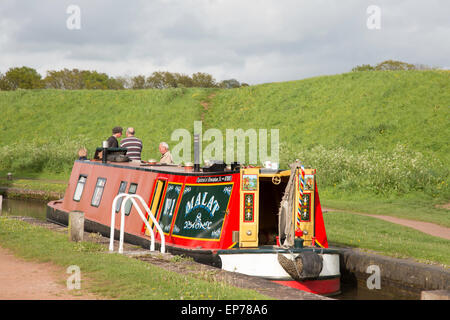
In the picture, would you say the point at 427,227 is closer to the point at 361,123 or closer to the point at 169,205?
the point at 169,205

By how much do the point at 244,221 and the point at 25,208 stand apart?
14.3 metres

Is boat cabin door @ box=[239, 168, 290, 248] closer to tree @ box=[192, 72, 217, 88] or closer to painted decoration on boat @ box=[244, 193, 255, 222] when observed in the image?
painted decoration on boat @ box=[244, 193, 255, 222]

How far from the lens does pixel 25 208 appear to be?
21.0 metres

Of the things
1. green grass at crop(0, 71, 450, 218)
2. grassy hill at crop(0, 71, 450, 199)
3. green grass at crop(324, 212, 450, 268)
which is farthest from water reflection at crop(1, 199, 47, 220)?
green grass at crop(324, 212, 450, 268)

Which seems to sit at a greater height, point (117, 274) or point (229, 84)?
point (229, 84)

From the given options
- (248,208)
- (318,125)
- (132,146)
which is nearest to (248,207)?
(248,208)

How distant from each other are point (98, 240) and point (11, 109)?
42.9m

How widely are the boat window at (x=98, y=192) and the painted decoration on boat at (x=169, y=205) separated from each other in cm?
293

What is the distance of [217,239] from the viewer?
895cm

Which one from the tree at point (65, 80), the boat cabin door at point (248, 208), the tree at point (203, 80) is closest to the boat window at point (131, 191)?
the boat cabin door at point (248, 208)

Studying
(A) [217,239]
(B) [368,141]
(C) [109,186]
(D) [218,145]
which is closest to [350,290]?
(A) [217,239]

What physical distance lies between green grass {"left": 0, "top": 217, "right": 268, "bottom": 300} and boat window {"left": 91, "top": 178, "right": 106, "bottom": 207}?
90.4 inches

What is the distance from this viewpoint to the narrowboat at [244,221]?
27.8 feet

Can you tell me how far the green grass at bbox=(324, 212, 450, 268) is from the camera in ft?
33.8
